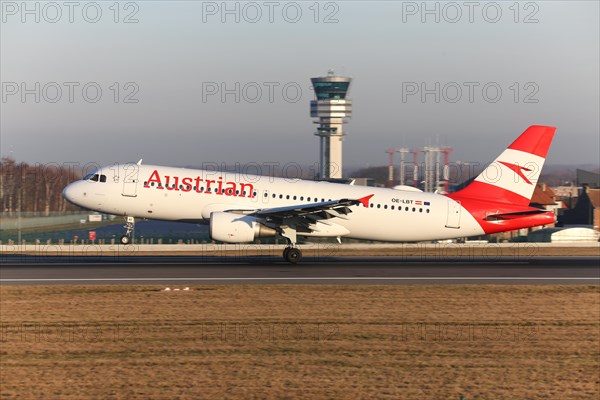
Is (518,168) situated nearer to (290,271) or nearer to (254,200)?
(254,200)

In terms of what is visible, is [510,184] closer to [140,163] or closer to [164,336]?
[140,163]

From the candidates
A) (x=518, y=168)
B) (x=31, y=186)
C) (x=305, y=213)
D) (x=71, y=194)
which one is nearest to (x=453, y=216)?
(x=518, y=168)

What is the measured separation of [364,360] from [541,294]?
425 inches

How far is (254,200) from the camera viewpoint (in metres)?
36.5

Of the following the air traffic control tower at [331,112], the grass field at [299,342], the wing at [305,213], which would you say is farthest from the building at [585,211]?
the grass field at [299,342]

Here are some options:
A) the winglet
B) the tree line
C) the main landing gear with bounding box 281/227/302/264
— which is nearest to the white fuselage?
the winglet

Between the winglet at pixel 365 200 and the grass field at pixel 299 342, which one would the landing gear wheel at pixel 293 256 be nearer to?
the winglet at pixel 365 200

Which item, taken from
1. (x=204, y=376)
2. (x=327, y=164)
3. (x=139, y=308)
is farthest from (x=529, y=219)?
(x=327, y=164)

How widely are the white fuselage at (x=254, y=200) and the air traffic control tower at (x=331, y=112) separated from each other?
97.3 meters

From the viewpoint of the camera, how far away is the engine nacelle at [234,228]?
111 ft

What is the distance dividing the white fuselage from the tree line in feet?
148

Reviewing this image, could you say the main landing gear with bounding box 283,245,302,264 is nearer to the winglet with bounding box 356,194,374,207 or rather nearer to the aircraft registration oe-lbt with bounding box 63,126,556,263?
the aircraft registration oe-lbt with bounding box 63,126,556,263

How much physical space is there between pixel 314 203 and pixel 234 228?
391 centimetres

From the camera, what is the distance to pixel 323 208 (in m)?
34.6
